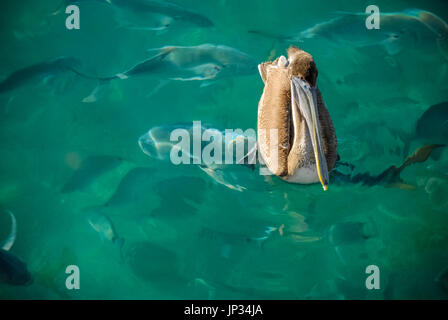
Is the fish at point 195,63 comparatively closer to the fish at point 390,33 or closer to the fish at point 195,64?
the fish at point 195,64

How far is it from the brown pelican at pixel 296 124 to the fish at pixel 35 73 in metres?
2.70

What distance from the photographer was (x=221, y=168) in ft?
17.6

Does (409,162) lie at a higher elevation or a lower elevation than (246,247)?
higher

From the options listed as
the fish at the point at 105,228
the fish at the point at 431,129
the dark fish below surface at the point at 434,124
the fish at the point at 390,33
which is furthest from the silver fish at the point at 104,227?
the dark fish below surface at the point at 434,124

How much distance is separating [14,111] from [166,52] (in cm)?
206

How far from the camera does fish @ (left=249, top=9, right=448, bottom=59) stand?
6309mm

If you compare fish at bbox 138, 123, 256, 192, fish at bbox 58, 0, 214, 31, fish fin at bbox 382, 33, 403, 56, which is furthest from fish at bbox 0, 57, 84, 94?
fish fin at bbox 382, 33, 403, 56

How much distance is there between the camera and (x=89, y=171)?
552 centimetres

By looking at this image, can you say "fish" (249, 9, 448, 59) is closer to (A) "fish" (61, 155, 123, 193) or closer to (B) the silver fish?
(A) "fish" (61, 155, 123, 193)

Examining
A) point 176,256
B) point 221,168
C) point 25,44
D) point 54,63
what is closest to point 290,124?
point 221,168

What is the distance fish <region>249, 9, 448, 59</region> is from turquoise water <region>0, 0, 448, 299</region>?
0.14 ft
